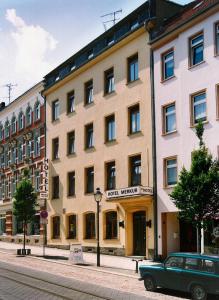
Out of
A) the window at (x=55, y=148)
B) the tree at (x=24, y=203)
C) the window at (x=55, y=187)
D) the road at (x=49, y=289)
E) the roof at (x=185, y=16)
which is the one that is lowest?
the road at (x=49, y=289)

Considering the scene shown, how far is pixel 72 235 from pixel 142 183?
407 inches

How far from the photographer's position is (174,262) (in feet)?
55.0

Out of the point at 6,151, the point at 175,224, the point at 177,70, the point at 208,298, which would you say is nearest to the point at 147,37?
the point at 177,70

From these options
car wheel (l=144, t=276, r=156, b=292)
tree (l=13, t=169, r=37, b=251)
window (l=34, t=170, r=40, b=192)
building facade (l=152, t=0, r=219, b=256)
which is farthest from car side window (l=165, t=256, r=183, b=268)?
window (l=34, t=170, r=40, b=192)

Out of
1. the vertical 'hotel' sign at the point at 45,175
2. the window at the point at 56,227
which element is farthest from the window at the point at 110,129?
the window at the point at 56,227

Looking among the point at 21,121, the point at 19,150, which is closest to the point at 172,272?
the point at 19,150

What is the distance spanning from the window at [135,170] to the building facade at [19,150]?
13.8 m

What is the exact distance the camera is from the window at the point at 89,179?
118ft

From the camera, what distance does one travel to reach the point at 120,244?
105 ft

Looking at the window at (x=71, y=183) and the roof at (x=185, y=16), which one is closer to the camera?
the roof at (x=185, y=16)

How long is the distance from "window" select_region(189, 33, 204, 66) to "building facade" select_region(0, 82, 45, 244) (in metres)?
19.7

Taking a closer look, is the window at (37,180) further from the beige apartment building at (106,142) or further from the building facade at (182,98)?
the building facade at (182,98)

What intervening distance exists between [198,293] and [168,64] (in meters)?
16.4

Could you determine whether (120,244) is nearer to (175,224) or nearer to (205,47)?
(175,224)
